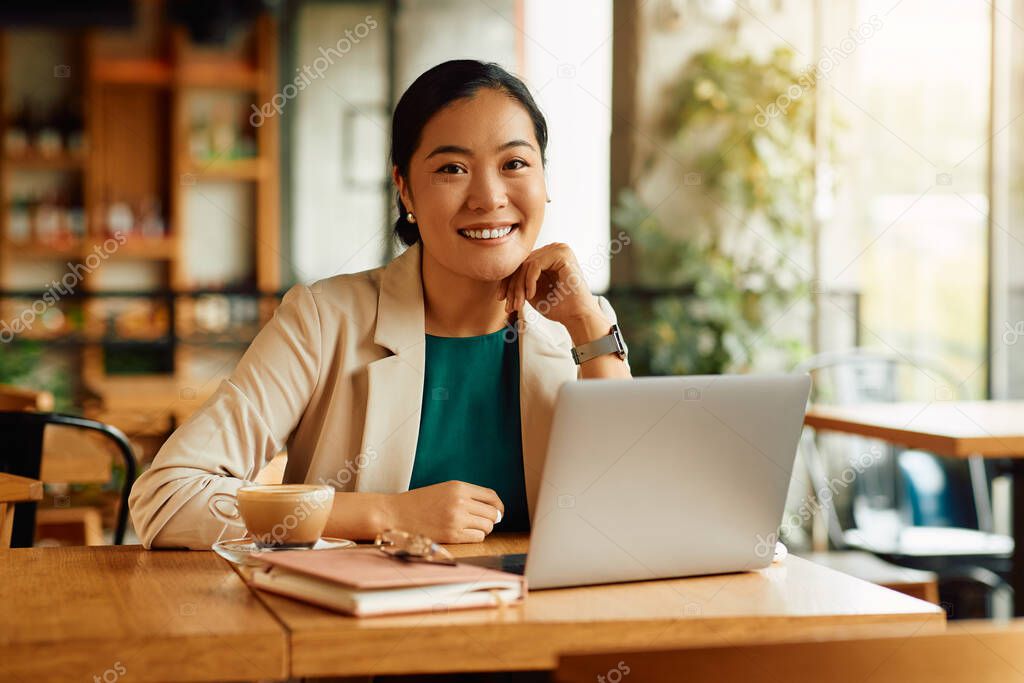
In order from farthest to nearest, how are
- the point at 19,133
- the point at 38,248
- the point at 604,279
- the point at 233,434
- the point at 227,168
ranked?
the point at 227,168 < the point at 19,133 < the point at 38,248 < the point at 604,279 < the point at 233,434

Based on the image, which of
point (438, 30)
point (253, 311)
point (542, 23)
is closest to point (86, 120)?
point (253, 311)

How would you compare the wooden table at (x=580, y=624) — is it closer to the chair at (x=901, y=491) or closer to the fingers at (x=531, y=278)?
the fingers at (x=531, y=278)

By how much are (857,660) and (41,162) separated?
6.89 metres

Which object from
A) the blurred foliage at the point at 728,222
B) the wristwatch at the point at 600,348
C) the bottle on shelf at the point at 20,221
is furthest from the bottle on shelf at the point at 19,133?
the wristwatch at the point at 600,348

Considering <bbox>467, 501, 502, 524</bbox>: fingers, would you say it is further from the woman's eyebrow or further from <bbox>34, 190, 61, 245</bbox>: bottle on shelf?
<bbox>34, 190, 61, 245</bbox>: bottle on shelf

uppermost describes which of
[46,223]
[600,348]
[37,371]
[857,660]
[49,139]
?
[49,139]

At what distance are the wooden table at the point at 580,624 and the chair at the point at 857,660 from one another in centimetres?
17

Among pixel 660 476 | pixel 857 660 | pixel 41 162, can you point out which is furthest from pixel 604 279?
pixel 857 660

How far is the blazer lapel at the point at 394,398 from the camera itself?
1.68 metres

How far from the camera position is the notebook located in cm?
105

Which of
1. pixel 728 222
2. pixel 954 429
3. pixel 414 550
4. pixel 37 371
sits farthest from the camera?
pixel 37 371

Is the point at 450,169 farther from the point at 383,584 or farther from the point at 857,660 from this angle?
the point at 857,660

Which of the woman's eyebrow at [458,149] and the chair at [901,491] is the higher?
the woman's eyebrow at [458,149]

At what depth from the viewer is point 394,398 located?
172cm
